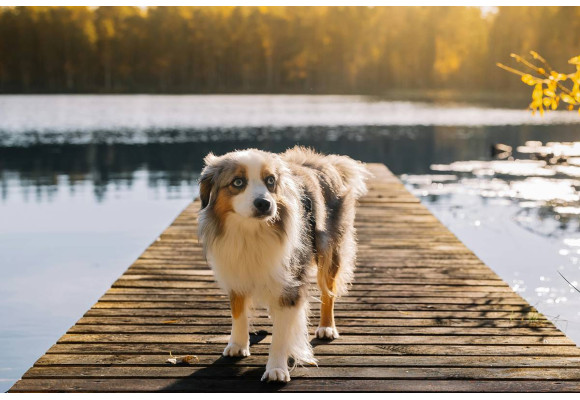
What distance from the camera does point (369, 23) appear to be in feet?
253

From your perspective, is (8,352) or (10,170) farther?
(10,170)

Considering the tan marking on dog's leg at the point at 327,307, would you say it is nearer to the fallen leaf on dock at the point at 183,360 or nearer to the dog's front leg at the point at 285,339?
the dog's front leg at the point at 285,339

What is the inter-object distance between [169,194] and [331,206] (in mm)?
10571

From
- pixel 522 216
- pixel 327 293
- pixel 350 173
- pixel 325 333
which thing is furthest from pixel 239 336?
pixel 522 216

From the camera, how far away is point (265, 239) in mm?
3781

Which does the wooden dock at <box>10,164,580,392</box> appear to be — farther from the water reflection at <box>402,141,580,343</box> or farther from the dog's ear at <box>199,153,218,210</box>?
the dog's ear at <box>199,153,218,210</box>

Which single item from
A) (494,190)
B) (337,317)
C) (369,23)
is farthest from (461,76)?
(337,317)

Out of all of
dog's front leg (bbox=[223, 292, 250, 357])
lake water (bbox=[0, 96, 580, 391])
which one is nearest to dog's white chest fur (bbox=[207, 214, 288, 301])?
dog's front leg (bbox=[223, 292, 250, 357])

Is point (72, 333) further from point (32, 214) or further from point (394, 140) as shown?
point (394, 140)

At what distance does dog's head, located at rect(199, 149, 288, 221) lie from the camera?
3.52m

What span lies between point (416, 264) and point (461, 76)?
78385 millimetres

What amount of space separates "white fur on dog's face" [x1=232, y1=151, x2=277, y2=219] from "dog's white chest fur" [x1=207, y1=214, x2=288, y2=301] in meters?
0.16

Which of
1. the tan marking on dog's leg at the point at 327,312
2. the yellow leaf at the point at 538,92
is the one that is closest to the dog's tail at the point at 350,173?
the tan marking on dog's leg at the point at 327,312

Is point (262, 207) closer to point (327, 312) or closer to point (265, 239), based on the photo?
point (265, 239)
